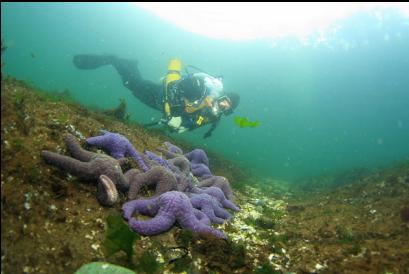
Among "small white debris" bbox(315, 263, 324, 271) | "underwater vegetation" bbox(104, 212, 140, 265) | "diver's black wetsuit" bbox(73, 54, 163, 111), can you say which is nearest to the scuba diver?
"diver's black wetsuit" bbox(73, 54, 163, 111)

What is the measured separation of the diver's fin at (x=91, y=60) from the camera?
17.1 meters

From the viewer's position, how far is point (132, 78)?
53.6 feet

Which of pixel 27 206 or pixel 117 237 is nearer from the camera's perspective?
pixel 27 206

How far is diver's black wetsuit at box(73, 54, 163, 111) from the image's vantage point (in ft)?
49.4

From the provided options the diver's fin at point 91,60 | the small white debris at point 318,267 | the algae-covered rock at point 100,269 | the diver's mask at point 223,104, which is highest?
the diver's mask at point 223,104

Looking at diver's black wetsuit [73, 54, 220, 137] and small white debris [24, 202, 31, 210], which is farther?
diver's black wetsuit [73, 54, 220, 137]

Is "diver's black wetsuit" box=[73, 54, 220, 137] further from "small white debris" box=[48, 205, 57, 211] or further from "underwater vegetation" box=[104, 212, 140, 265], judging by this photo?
"underwater vegetation" box=[104, 212, 140, 265]

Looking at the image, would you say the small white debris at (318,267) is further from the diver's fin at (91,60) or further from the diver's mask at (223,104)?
the diver's fin at (91,60)

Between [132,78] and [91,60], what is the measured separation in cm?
285

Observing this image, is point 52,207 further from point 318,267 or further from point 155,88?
point 155,88

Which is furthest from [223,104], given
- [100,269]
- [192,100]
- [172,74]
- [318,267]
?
[100,269]

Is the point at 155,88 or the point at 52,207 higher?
the point at 52,207

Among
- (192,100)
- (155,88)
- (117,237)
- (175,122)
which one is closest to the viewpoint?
(117,237)

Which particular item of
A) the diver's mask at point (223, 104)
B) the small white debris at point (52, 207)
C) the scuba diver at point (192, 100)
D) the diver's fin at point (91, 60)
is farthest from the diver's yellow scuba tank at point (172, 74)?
the small white debris at point (52, 207)
